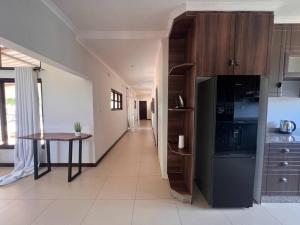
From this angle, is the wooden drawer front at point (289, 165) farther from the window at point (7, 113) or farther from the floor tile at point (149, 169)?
the window at point (7, 113)

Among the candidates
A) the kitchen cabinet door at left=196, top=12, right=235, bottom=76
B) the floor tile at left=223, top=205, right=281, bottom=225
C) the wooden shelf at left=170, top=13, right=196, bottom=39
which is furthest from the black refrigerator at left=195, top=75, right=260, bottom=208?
the wooden shelf at left=170, top=13, right=196, bottom=39

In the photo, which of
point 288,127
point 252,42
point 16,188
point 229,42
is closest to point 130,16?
point 229,42

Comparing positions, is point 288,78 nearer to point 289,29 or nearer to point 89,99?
point 289,29

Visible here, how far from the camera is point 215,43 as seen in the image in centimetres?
222

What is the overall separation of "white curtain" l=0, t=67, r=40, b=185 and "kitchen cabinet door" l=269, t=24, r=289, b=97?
14.5 ft

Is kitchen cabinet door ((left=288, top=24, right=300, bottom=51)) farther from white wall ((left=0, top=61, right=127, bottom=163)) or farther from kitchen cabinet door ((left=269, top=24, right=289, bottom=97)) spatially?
white wall ((left=0, top=61, right=127, bottom=163))

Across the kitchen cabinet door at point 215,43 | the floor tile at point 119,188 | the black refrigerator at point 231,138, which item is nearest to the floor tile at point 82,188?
the floor tile at point 119,188

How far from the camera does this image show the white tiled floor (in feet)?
6.82

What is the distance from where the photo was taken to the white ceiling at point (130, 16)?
7.09ft

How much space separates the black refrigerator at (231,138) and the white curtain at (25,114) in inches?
140

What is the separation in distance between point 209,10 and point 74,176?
11.9ft

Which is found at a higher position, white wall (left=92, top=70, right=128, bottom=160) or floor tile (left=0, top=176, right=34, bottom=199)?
white wall (left=92, top=70, right=128, bottom=160)

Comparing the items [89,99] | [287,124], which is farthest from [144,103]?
[287,124]

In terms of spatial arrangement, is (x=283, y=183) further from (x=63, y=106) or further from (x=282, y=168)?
(x=63, y=106)
